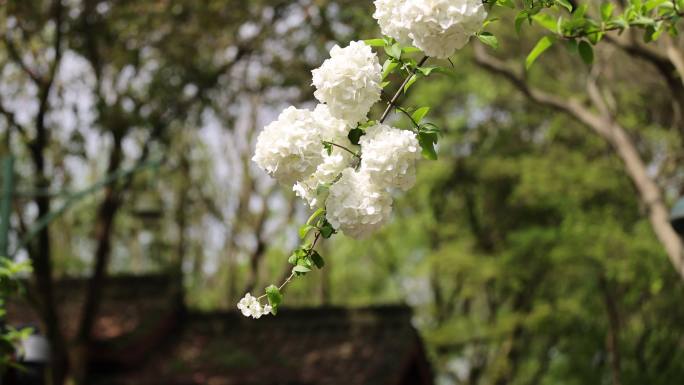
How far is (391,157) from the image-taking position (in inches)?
117

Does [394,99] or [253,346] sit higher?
[253,346]

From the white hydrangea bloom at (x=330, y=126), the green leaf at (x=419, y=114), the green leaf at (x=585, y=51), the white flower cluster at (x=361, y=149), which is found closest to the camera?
the white flower cluster at (x=361, y=149)

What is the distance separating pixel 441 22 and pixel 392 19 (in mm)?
221

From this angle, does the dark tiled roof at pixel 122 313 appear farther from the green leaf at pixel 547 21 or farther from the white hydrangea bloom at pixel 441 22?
the white hydrangea bloom at pixel 441 22

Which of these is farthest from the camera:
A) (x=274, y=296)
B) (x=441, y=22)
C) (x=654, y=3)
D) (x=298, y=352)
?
(x=298, y=352)

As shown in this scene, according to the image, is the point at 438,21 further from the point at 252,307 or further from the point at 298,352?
the point at 298,352

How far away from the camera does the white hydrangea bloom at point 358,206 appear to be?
302 cm

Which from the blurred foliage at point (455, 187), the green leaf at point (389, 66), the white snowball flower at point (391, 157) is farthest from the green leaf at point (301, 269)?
the blurred foliage at point (455, 187)

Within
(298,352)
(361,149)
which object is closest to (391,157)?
(361,149)

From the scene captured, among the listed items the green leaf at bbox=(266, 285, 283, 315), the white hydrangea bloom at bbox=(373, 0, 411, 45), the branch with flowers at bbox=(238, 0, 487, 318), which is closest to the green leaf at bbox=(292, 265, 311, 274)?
the branch with flowers at bbox=(238, 0, 487, 318)

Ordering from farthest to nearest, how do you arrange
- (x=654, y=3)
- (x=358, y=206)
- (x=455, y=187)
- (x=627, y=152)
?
(x=455, y=187) → (x=627, y=152) → (x=654, y=3) → (x=358, y=206)

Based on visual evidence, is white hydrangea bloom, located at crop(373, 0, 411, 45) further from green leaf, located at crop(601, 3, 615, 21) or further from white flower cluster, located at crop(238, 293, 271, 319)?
green leaf, located at crop(601, 3, 615, 21)

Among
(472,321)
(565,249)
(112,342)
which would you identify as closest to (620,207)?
(565,249)

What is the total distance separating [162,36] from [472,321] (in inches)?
442
